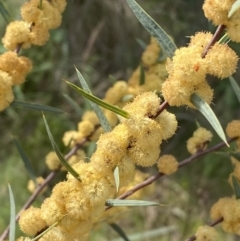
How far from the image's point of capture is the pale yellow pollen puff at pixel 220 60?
607mm

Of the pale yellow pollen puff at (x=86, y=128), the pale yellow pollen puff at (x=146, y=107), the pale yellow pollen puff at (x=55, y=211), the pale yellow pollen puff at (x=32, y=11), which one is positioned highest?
the pale yellow pollen puff at (x=32, y=11)

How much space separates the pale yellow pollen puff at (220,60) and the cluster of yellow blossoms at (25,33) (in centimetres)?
34

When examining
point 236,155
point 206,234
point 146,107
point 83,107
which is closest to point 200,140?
point 236,155

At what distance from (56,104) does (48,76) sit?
0.55ft

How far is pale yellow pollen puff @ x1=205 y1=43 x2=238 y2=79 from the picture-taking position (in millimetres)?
607

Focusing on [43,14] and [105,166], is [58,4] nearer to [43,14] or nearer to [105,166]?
[43,14]

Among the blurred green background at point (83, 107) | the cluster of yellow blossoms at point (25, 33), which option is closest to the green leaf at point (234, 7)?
the cluster of yellow blossoms at point (25, 33)

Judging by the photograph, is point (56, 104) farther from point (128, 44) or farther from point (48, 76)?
point (128, 44)

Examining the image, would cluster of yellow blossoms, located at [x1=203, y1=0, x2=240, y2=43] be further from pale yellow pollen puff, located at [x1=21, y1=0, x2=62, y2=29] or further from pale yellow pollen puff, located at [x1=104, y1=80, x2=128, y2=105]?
pale yellow pollen puff, located at [x1=104, y1=80, x2=128, y2=105]

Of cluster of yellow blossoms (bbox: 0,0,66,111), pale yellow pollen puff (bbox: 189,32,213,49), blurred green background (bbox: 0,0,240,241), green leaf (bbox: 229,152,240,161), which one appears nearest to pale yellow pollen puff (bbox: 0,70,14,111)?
cluster of yellow blossoms (bbox: 0,0,66,111)

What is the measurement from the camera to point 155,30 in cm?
72

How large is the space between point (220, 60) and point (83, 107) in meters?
1.59

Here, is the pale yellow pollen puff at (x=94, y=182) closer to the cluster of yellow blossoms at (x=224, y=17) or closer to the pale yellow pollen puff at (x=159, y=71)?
the cluster of yellow blossoms at (x=224, y=17)

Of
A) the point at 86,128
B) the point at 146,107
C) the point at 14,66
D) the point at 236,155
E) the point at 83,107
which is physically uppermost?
the point at 14,66
